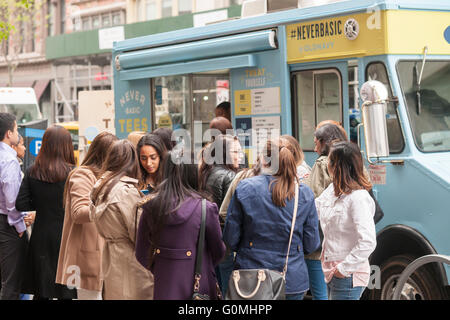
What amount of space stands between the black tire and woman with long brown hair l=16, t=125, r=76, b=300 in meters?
2.70

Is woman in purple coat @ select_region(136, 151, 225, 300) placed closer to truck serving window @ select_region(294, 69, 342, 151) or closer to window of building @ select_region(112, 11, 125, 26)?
truck serving window @ select_region(294, 69, 342, 151)

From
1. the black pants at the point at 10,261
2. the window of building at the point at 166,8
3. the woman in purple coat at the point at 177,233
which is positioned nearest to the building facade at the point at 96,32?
the window of building at the point at 166,8

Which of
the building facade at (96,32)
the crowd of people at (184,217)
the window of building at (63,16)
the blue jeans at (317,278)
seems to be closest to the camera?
the crowd of people at (184,217)

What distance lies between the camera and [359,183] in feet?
15.9

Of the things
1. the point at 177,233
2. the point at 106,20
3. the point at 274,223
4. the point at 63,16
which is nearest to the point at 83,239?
the point at 177,233

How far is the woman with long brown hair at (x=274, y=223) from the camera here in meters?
4.45

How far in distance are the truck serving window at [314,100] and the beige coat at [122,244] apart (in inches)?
112

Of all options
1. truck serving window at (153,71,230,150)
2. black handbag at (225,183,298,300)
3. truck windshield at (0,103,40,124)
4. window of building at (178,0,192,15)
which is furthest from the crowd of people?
window of building at (178,0,192,15)

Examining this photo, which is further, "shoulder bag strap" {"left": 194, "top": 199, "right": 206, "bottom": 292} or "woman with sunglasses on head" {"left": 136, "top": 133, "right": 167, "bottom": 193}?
"woman with sunglasses on head" {"left": 136, "top": 133, "right": 167, "bottom": 193}

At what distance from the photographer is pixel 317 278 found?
5.61m

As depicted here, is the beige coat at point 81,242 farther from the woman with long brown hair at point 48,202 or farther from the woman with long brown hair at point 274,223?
the woman with long brown hair at point 274,223

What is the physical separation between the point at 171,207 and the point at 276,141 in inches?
35.8

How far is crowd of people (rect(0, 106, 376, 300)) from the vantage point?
429cm

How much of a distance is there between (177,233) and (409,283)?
104 inches
